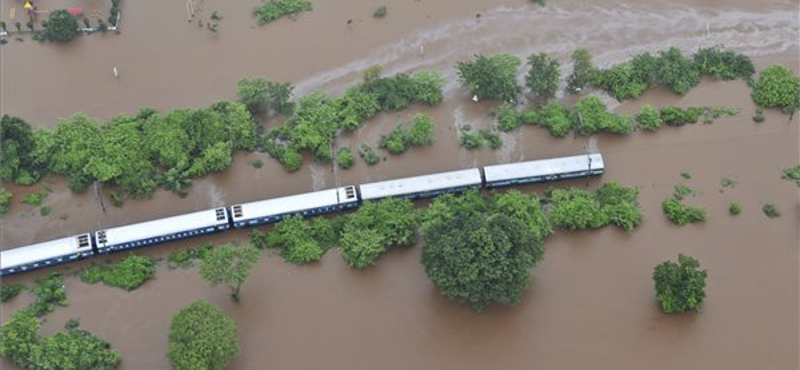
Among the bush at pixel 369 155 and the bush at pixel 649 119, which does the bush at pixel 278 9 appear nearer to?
the bush at pixel 369 155

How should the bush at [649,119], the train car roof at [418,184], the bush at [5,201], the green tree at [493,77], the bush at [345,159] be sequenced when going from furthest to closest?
the green tree at [493,77] < the bush at [649,119] < the bush at [345,159] < the bush at [5,201] < the train car roof at [418,184]

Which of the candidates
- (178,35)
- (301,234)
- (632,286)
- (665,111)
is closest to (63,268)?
(301,234)

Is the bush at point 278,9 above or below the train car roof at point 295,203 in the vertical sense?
above

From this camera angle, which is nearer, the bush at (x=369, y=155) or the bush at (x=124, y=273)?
the bush at (x=124, y=273)

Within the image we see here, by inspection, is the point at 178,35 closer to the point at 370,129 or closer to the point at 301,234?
the point at 370,129

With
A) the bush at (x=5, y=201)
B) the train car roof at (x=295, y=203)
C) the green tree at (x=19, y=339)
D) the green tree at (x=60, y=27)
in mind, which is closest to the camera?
the green tree at (x=19, y=339)

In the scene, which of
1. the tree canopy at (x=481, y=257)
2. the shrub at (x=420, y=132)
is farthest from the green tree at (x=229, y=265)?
the shrub at (x=420, y=132)
